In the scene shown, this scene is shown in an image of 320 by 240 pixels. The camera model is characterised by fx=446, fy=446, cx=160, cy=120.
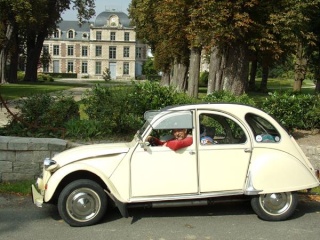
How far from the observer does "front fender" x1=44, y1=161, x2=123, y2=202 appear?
5590 mm

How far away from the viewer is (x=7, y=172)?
25.2 ft

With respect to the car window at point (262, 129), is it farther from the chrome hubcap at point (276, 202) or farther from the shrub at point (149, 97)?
the shrub at point (149, 97)

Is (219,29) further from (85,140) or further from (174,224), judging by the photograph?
(174,224)

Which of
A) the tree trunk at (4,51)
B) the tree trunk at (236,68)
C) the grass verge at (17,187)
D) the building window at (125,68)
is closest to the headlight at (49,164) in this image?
the grass verge at (17,187)

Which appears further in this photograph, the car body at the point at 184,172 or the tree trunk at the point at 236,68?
the tree trunk at the point at 236,68

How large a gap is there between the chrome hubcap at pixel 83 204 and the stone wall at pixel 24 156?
87.0 inches

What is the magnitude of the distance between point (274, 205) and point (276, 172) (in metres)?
0.46

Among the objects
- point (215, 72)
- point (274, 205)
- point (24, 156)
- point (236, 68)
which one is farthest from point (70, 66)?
point (274, 205)

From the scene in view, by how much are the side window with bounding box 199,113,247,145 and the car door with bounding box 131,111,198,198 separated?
362mm

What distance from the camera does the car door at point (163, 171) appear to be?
5.65m

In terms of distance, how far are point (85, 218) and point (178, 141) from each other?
153cm

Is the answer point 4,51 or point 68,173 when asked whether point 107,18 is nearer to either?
point 4,51

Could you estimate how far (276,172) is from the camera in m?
5.80

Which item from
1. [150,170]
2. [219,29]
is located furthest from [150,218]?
[219,29]
